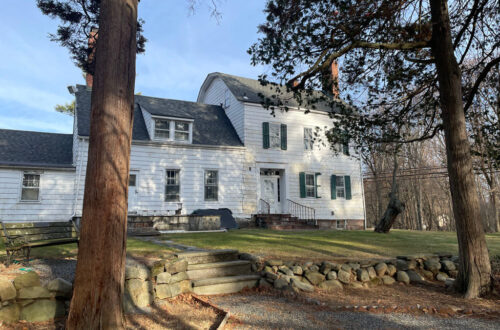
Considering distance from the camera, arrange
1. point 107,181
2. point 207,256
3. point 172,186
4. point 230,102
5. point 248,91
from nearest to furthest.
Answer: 1. point 107,181
2. point 207,256
3. point 172,186
4. point 230,102
5. point 248,91

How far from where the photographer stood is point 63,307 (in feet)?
13.6

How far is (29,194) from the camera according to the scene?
13.3 m

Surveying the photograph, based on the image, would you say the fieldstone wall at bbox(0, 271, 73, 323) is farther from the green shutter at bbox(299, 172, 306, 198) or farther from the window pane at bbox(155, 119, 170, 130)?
Result: the green shutter at bbox(299, 172, 306, 198)

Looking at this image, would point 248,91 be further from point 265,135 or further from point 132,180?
point 132,180

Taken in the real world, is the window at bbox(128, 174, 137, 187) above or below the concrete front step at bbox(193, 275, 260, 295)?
above

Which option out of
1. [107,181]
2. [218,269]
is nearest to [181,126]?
[218,269]

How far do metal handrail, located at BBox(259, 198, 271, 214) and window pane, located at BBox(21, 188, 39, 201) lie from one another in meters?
9.88

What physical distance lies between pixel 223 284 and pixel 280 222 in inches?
411

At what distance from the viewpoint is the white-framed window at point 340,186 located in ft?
62.7

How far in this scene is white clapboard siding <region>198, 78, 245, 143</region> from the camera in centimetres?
1731

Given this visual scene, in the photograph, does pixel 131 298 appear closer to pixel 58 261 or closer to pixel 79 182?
pixel 58 261

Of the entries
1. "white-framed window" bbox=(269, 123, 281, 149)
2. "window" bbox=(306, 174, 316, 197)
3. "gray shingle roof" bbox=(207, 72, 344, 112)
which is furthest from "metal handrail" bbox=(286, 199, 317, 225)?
"gray shingle roof" bbox=(207, 72, 344, 112)

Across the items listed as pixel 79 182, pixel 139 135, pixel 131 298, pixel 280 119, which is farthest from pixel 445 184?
pixel 131 298

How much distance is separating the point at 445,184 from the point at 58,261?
2993cm
